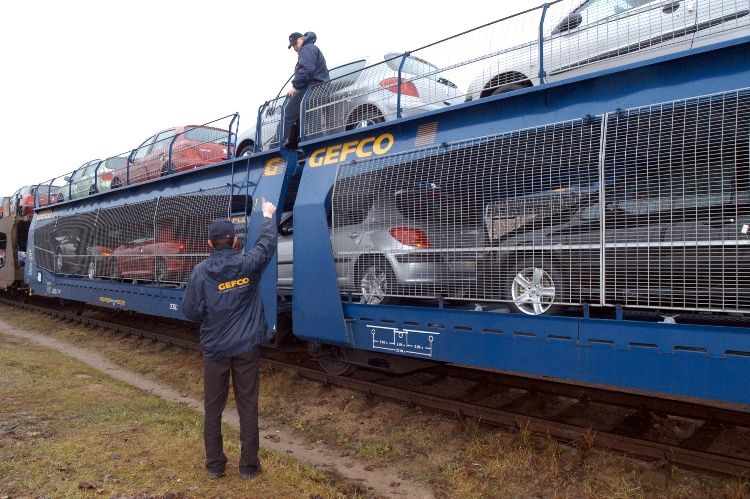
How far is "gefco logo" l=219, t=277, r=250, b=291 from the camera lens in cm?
403

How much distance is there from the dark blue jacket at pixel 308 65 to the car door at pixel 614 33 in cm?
292

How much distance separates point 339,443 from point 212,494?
1.74 meters

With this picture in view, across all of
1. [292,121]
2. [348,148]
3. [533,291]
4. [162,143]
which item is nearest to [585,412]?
[533,291]

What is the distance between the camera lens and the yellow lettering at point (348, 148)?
18.5 ft

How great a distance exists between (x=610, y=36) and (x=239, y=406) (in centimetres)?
400

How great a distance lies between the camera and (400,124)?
5.18 metres

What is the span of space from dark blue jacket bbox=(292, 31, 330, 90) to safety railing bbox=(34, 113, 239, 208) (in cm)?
321

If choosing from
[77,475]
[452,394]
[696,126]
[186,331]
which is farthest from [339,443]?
[186,331]

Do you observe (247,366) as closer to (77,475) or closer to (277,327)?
(77,475)

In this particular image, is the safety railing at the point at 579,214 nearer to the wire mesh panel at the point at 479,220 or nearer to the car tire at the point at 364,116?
the wire mesh panel at the point at 479,220

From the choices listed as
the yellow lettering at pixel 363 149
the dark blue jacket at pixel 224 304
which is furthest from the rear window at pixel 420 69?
the dark blue jacket at pixel 224 304

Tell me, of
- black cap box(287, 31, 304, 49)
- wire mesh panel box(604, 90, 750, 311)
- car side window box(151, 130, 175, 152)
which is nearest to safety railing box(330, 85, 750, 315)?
wire mesh panel box(604, 90, 750, 311)

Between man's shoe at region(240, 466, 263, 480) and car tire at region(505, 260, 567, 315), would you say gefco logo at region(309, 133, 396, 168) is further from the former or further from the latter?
man's shoe at region(240, 466, 263, 480)

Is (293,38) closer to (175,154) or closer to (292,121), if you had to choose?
(292,121)
